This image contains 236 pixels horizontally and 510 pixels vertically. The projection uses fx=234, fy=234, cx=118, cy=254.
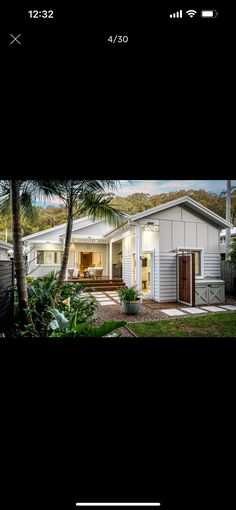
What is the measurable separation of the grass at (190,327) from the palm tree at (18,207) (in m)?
1.88

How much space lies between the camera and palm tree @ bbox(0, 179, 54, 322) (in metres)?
2.43

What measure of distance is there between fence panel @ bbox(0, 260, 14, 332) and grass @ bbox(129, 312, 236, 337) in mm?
1891

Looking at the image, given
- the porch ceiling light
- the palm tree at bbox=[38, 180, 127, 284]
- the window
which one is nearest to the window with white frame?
the porch ceiling light

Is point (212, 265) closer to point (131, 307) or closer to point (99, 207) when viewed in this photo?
point (131, 307)

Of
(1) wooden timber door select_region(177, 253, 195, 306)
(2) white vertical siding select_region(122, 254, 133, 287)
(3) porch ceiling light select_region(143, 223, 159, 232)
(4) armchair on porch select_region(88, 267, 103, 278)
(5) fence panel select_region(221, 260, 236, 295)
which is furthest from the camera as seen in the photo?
(4) armchair on porch select_region(88, 267, 103, 278)

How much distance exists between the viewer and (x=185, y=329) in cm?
390

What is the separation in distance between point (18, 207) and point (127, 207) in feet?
11.6

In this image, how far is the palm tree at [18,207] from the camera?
7.98ft

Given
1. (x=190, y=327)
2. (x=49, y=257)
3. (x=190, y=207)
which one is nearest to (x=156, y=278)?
(x=190, y=207)

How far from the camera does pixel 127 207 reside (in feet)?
18.7
